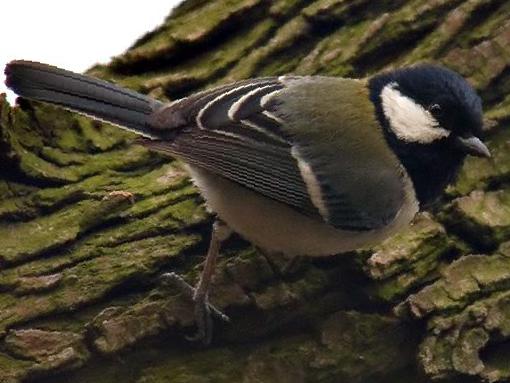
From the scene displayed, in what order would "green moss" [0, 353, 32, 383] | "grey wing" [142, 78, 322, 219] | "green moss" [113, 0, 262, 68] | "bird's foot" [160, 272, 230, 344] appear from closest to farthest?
"green moss" [0, 353, 32, 383], "bird's foot" [160, 272, 230, 344], "grey wing" [142, 78, 322, 219], "green moss" [113, 0, 262, 68]

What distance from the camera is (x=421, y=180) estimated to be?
2.32 meters

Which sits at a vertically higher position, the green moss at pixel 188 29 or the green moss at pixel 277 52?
the green moss at pixel 188 29

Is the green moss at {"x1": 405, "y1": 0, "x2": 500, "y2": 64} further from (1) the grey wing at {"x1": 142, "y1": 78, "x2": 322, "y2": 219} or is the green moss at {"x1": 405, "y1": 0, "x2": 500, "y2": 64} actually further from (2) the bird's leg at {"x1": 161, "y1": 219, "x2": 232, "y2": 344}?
(2) the bird's leg at {"x1": 161, "y1": 219, "x2": 232, "y2": 344}

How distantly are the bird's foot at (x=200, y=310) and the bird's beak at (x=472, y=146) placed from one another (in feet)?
2.25

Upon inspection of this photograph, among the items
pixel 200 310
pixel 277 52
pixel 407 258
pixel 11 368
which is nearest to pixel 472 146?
pixel 407 258

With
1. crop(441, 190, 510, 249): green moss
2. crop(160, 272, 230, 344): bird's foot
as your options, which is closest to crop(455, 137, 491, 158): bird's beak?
crop(441, 190, 510, 249): green moss

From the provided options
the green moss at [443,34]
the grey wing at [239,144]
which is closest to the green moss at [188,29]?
the grey wing at [239,144]

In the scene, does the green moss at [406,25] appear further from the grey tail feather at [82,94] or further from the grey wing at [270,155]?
the grey tail feather at [82,94]

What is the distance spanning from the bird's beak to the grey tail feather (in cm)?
73

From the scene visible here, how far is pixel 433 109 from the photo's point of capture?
226 cm

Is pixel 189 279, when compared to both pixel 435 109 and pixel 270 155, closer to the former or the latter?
pixel 270 155

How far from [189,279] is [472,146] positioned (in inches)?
28.7

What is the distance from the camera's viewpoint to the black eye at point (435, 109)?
2253 millimetres

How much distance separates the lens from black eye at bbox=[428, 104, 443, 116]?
225cm
